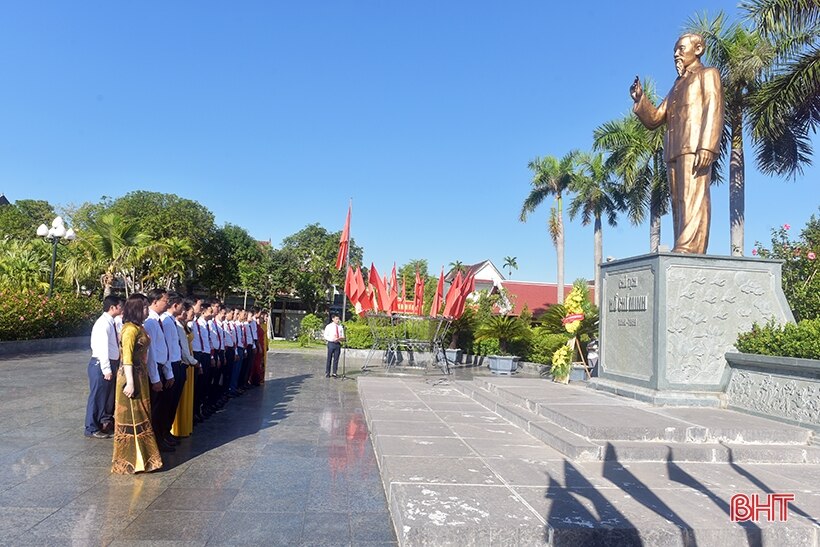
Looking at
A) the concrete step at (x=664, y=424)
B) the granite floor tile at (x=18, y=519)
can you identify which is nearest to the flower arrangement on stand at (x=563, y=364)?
the concrete step at (x=664, y=424)

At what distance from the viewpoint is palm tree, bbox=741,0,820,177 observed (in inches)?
462

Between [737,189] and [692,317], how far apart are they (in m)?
11.1

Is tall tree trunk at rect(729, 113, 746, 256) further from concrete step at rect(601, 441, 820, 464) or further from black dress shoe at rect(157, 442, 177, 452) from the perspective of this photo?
black dress shoe at rect(157, 442, 177, 452)

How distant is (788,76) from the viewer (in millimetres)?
12484

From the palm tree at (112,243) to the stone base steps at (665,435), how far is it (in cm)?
2098

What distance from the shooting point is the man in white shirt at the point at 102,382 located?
6.16m

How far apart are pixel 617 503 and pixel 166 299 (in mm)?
4479

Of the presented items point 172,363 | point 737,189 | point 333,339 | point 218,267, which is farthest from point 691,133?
point 218,267

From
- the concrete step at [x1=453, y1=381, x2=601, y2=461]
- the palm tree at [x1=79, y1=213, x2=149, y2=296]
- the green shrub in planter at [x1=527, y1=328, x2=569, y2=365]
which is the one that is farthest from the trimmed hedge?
the palm tree at [x1=79, y1=213, x2=149, y2=296]

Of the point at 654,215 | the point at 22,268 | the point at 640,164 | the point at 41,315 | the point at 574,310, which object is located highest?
the point at 640,164

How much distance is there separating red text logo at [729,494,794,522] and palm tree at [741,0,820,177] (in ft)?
36.4

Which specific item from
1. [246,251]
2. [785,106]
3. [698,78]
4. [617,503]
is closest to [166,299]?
[617,503]

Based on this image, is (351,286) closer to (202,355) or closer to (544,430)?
(202,355)

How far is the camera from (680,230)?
8.02 metres
